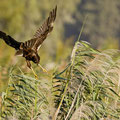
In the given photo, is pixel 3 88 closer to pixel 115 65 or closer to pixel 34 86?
pixel 34 86

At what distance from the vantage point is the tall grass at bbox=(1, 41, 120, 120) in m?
4.04

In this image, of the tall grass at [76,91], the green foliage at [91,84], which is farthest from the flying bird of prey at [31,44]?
the green foliage at [91,84]

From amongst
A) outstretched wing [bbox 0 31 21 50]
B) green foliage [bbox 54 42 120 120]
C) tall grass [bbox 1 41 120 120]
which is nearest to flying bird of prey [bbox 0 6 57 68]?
outstretched wing [bbox 0 31 21 50]

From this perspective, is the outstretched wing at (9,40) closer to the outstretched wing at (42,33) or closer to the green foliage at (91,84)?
the outstretched wing at (42,33)

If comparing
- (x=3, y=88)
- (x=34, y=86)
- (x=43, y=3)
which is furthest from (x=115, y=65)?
(x=43, y=3)

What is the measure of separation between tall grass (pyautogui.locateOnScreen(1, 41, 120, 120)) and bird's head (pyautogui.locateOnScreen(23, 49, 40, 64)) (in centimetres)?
42

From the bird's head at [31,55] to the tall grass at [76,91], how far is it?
417 millimetres

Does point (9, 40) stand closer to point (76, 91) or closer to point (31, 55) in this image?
point (31, 55)

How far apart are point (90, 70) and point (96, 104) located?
16.2 inches

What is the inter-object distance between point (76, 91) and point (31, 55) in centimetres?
81

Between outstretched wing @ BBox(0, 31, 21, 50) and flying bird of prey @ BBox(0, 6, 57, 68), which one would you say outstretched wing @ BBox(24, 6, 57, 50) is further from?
outstretched wing @ BBox(0, 31, 21, 50)

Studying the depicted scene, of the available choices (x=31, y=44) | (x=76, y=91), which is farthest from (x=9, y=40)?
(x=76, y=91)

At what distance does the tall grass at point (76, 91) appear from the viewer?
13.3 feet

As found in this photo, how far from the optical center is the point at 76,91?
4160mm
